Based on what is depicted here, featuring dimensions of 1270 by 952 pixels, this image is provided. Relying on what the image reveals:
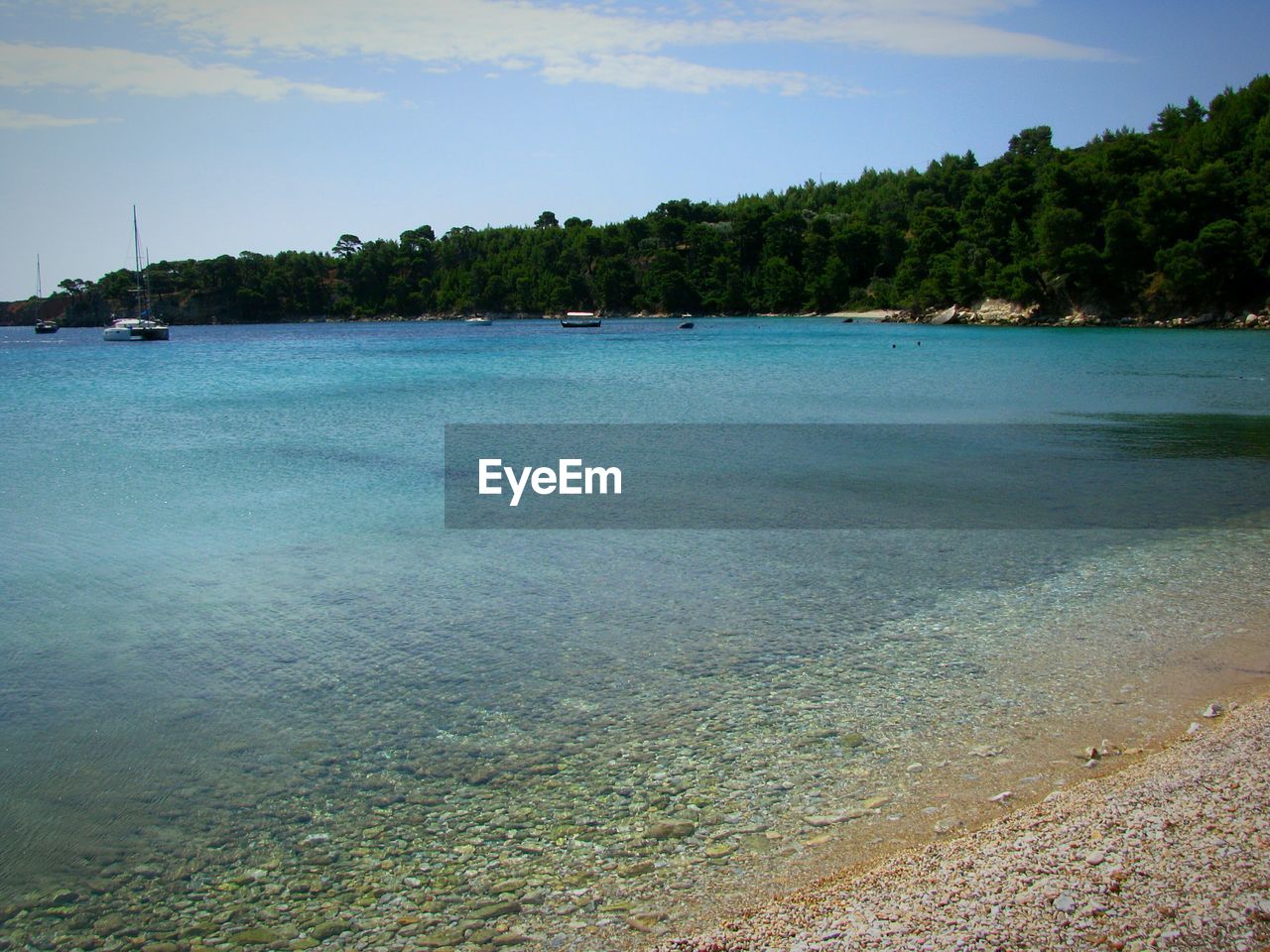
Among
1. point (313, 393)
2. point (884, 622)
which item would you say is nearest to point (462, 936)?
point (884, 622)

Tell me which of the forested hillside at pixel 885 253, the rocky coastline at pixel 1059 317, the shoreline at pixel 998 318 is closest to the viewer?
the rocky coastline at pixel 1059 317

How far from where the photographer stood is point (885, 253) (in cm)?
13612

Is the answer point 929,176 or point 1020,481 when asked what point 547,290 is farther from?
point 1020,481

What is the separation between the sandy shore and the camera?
3.58 meters

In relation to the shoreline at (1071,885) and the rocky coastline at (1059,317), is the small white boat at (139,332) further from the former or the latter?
the shoreline at (1071,885)

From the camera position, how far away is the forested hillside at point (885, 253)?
81.4 meters

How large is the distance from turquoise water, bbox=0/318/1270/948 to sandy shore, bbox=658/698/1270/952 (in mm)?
788

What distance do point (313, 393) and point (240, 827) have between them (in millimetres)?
33387

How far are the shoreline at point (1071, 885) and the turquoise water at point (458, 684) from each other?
0.70m

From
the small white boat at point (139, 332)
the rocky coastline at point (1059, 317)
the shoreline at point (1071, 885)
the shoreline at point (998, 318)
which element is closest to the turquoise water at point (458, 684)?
the shoreline at point (1071, 885)

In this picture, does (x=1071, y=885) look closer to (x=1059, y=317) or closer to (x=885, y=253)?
(x=1059, y=317)

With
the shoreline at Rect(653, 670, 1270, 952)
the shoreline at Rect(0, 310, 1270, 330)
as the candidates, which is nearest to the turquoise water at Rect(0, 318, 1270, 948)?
the shoreline at Rect(653, 670, 1270, 952)

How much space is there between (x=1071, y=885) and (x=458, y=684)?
179 inches

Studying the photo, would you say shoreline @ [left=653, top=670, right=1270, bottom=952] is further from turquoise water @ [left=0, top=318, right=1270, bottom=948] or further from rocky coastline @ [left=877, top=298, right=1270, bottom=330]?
rocky coastline @ [left=877, top=298, right=1270, bottom=330]
